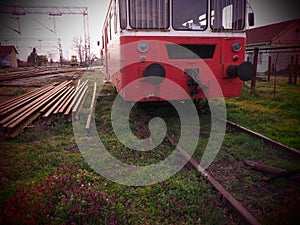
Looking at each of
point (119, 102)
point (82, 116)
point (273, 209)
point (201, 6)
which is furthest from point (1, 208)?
point (119, 102)

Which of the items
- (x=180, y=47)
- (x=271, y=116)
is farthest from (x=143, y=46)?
(x=271, y=116)

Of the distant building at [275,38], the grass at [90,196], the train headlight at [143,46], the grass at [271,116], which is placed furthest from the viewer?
the distant building at [275,38]

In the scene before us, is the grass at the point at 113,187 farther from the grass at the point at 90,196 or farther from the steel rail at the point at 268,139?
the steel rail at the point at 268,139

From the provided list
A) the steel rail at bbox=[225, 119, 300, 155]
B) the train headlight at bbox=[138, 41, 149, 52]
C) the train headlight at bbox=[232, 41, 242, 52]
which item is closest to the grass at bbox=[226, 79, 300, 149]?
the steel rail at bbox=[225, 119, 300, 155]

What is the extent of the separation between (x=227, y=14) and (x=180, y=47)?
5.01 feet

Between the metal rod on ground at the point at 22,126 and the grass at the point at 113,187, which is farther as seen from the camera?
the metal rod on ground at the point at 22,126

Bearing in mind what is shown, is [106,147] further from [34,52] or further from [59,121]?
[34,52]

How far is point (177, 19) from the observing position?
17.3ft

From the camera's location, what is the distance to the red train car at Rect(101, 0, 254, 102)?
4965 millimetres

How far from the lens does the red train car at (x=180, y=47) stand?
4965mm

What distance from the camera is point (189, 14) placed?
5.41 meters

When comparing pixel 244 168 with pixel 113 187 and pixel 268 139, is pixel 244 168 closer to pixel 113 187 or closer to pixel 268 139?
pixel 268 139

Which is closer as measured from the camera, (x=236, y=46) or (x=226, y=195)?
(x=226, y=195)

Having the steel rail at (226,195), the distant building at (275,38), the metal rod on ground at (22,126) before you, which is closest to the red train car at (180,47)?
the steel rail at (226,195)
